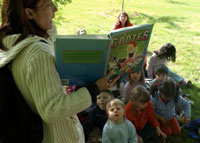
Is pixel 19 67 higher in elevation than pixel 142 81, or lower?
higher

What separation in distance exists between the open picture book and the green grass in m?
1.96

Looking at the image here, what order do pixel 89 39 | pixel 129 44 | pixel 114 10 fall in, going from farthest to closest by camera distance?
1. pixel 114 10
2. pixel 129 44
3. pixel 89 39

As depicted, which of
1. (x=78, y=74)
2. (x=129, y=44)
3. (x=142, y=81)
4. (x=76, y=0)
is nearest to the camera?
(x=78, y=74)

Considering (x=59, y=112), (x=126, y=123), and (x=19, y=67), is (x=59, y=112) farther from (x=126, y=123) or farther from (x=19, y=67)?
(x=126, y=123)

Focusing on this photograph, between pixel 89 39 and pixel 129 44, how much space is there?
43 cm

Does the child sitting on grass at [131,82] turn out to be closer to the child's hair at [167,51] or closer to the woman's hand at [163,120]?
the woman's hand at [163,120]

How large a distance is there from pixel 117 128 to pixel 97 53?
1.40 m

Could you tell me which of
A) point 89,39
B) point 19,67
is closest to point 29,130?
point 19,67

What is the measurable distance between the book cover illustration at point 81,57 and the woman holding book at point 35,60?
11 cm

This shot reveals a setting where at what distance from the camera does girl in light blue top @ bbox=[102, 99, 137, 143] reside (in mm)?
2406

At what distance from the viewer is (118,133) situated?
2.44 meters

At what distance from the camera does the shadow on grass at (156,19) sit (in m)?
8.76

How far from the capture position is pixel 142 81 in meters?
3.63

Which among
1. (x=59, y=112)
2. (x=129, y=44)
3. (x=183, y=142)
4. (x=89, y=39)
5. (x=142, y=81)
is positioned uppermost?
(x=89, y=39)
